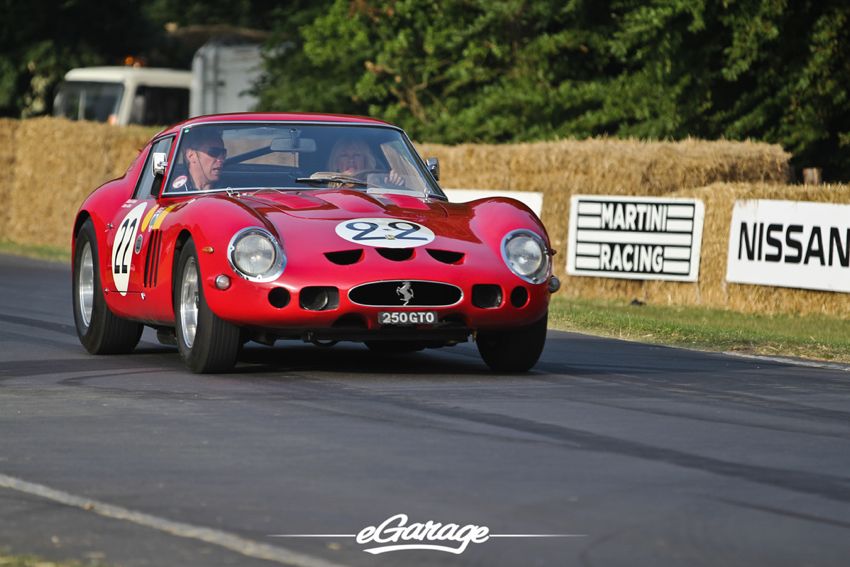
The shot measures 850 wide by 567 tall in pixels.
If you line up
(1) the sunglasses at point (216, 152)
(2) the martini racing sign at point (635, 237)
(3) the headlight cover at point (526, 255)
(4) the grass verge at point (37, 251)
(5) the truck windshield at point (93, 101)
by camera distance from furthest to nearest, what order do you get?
(5) the truck windshield at point (93, 101), (4) the grass verge at point (37, 251), (2) the martini racing sign at point (635, 237), (1) the sunglasses at point (216, 152), (3) the headlight cover at point (526, 255)

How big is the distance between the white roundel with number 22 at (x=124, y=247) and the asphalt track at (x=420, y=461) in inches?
18.4

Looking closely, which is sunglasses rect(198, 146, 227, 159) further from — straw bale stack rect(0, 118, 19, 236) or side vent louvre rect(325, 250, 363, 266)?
straw bale stack rect(0, 118, 19, 236)

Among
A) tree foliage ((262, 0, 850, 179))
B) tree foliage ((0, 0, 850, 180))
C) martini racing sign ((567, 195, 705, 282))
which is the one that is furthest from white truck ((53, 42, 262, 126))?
martini racing sign ((567, 195, 705, 282))

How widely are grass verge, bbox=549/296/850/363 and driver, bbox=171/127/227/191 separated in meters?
3.94

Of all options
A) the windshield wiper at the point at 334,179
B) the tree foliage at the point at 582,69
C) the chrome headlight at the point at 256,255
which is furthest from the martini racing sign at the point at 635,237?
the chrome headlight at the point at 256,255

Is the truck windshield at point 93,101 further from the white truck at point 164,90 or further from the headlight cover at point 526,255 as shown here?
the headlight cover at point 526,255

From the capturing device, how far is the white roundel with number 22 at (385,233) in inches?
360

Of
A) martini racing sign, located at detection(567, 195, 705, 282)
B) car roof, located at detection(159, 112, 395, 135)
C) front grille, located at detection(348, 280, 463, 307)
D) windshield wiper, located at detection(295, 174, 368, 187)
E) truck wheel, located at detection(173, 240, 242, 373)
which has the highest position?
car roof, located at detection(159, 112, 395, 135)

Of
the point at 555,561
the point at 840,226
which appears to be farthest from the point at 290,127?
the point at 840,226

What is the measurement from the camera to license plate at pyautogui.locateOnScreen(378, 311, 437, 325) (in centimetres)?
907

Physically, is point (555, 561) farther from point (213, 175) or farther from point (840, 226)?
point (840, 226)

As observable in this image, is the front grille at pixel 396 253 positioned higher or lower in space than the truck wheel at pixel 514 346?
higher

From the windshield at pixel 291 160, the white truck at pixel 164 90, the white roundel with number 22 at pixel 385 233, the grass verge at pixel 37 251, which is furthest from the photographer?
the white truck at pixel 164 90

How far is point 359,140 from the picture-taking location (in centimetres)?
1071
